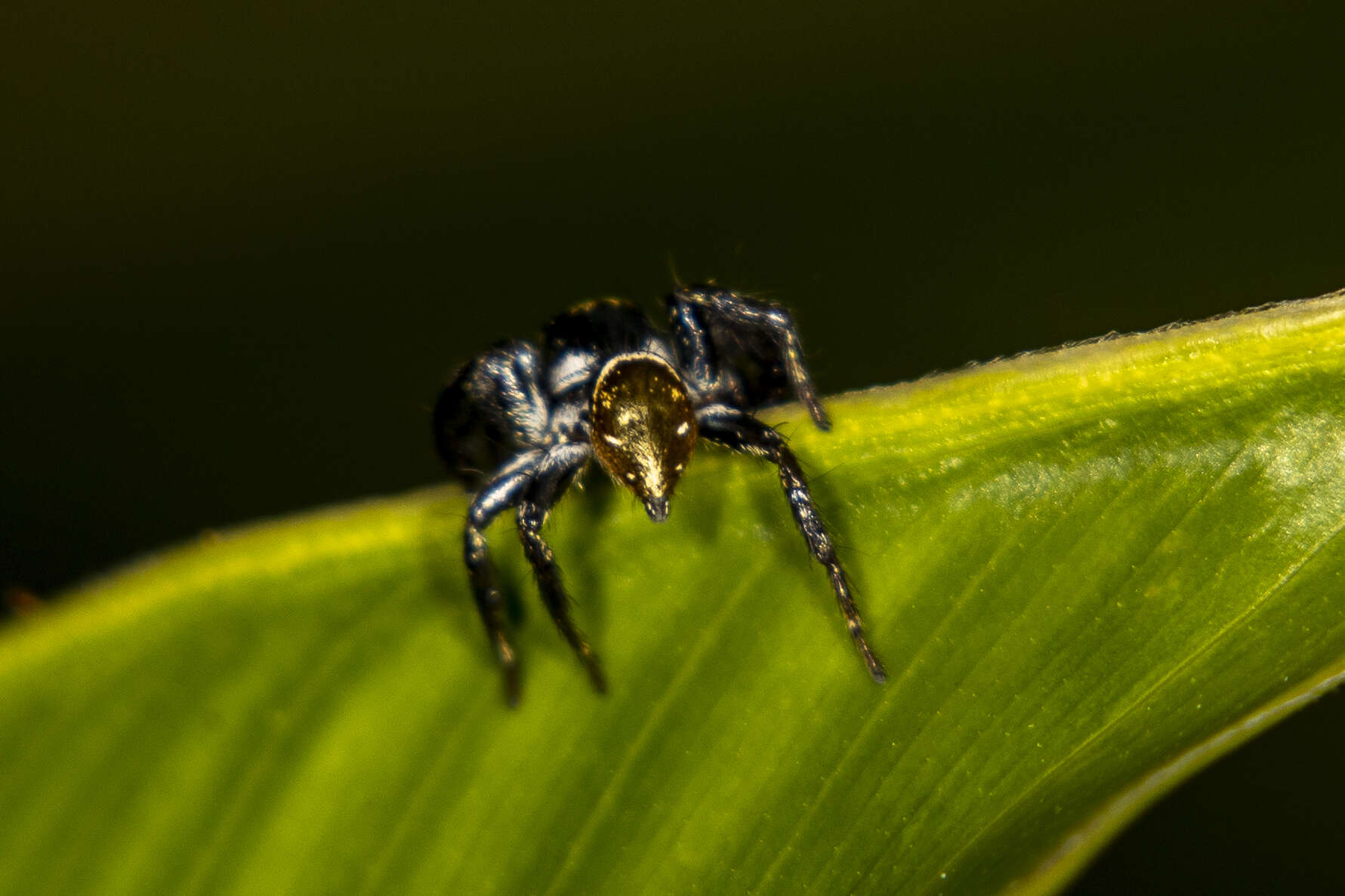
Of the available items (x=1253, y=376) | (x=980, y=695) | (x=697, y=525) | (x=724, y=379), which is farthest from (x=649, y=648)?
(x=724, y=379)

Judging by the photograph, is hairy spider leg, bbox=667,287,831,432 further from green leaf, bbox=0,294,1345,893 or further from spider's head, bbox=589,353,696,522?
green leaf, bbox=0,294,1345,893

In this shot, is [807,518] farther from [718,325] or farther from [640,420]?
[718,325]

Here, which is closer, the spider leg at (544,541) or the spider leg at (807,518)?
the spider leg at (807,518)

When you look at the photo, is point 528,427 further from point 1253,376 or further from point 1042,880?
point 1253,376

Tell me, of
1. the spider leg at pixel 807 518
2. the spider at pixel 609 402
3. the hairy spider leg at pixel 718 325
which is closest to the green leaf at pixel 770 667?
the spider leg at pixel 807 518

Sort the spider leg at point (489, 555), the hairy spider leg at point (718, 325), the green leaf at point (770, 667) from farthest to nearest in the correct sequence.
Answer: the hairy spider leg at point (718, 325), the spider leg at point (489, 555), the green leaf at point (770, 667)

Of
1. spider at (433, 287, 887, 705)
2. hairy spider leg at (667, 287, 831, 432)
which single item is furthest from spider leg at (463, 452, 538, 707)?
hairy spider leg at (667, 287, 831, 432)

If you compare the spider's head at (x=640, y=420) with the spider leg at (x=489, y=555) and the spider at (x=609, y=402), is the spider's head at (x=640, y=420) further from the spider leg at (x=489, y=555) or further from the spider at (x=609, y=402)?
the spider leg at (x=489, y=555)
